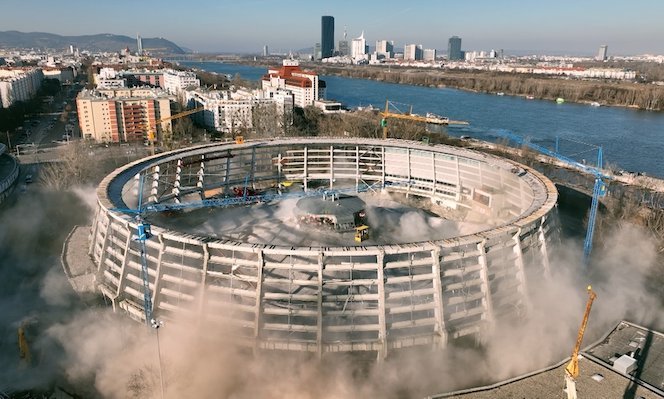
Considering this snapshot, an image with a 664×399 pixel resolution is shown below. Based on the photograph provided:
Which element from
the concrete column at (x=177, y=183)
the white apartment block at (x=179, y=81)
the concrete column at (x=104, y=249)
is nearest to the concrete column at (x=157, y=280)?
the concrete column at (x=104, y=249)

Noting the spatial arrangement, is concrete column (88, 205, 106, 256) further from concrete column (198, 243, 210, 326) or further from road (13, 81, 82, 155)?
road (13, 81, 82, 155)

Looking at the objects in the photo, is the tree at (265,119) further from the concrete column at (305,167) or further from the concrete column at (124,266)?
the concrete column at (124,266)

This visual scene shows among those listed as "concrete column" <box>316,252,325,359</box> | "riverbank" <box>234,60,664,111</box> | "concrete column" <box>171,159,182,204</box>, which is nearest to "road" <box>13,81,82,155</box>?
"concrete column" <box>171,159,182,204</box>

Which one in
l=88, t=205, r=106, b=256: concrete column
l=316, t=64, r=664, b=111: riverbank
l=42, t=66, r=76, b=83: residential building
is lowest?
l=88, t=205, r=106, b=256: concrete column

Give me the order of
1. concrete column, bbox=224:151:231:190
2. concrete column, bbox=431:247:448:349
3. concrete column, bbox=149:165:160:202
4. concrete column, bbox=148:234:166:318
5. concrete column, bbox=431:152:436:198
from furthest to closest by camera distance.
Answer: concrete column, bbox=431:152:436:198 → concrete column, bbox=224:151:231:190 → concrete column, bbox=149:165:160:202 → concrete column, bbox=148:234:166:318 → concrete column, bbox=431:247:448:349

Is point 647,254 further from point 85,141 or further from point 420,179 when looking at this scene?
point 85,141

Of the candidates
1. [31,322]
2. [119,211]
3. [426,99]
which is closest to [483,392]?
[119,211]
